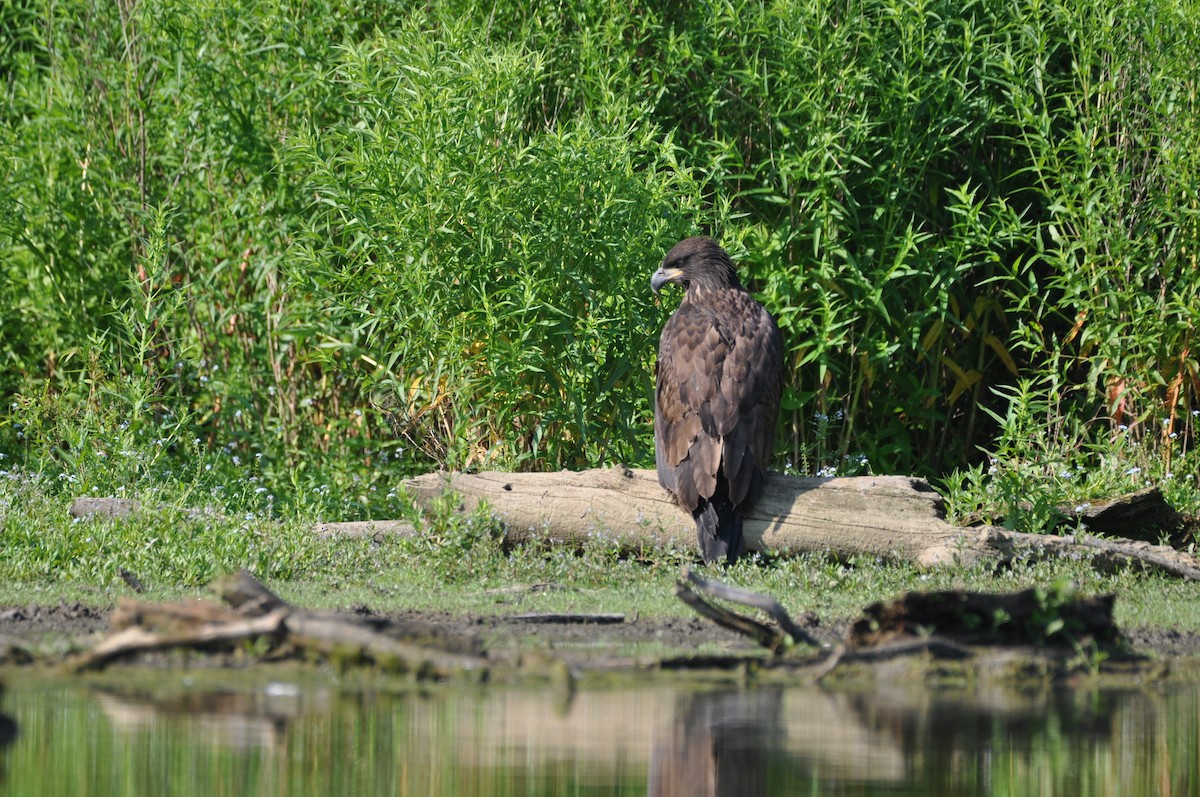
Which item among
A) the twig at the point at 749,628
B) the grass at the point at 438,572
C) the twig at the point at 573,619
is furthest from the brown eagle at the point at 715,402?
the twig at the point at 749,628

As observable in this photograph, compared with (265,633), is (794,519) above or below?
above

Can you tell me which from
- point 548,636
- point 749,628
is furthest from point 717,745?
point 548,636

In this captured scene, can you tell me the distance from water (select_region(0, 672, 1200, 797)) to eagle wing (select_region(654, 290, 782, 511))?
305cm

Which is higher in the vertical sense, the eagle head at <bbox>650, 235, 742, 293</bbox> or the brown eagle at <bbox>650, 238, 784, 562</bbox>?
the eagle head at <bbox>650, 235, 742, 293</bbox>

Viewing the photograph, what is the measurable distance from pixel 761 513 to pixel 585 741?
3.94m

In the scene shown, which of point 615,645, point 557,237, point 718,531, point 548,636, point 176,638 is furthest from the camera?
point 557,237

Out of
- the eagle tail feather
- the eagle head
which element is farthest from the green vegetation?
the eagle tail feather

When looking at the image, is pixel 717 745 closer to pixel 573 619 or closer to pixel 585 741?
pixel 585 741

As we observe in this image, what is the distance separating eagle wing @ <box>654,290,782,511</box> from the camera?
7.81 metres

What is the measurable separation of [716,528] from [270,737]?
4095mm

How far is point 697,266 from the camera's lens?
28.8 feet

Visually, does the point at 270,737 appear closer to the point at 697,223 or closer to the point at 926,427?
the point at 697,223

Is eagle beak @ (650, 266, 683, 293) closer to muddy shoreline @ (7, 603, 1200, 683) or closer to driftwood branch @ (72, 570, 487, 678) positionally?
muddy shoreline @ (7, 603, 1200, 683)

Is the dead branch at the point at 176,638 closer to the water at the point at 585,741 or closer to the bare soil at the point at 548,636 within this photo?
the water at the point at 585,741
